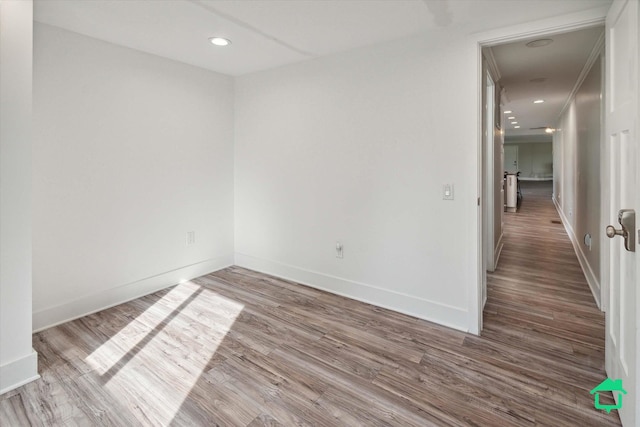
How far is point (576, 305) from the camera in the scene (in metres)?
2.97

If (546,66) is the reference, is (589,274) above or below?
below

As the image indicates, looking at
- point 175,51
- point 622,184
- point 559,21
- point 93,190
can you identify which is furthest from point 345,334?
point 175,51

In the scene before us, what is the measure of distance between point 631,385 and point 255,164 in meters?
3.35

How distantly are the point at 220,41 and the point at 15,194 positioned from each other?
178cm

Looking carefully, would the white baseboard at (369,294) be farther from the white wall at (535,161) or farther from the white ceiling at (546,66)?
the white wall at (535,161)

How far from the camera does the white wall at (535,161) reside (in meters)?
18.6

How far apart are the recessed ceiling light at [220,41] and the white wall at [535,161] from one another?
19727 millimetres

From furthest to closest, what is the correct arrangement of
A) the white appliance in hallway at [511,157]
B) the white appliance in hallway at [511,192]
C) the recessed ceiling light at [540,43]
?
the white appliance in hallway at [511,157] < the white appliance in hallway at [511,192] < the recessed ceiling light at [540,43]

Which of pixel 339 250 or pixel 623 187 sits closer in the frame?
pixel 623 187

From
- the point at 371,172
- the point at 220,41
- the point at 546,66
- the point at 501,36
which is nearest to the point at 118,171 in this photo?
the point at 220,41

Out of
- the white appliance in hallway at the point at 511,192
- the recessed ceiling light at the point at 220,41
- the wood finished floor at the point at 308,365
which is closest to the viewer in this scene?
the wood finished floor at the point at 308,365

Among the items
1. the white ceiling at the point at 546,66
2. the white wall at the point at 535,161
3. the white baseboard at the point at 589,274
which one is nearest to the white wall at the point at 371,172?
the white ceiling at the point at 546,66

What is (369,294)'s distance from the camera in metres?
3.02

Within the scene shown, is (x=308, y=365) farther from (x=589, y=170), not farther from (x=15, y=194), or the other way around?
(x=589, y=170)
